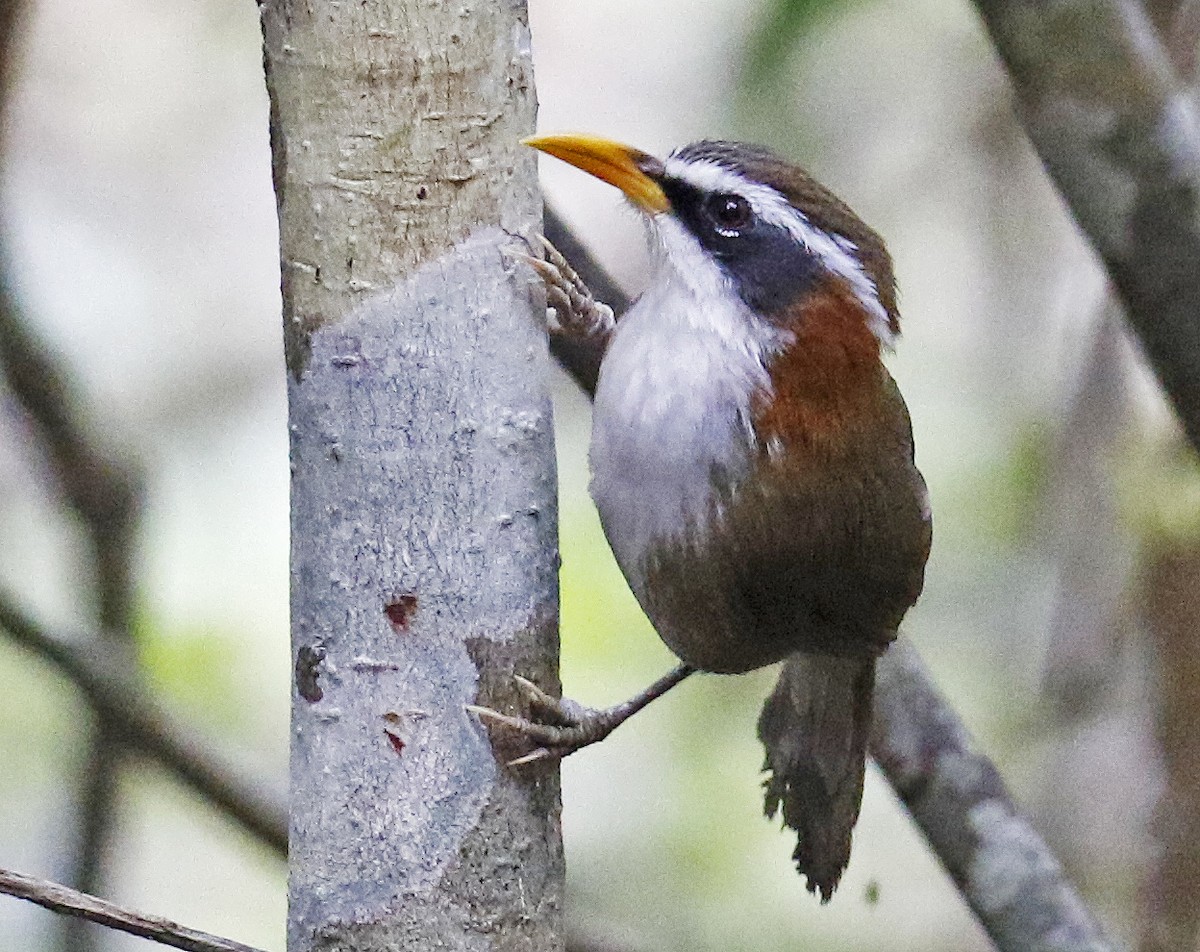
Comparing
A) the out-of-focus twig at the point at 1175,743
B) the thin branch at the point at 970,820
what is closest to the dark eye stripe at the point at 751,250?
the thin branch at the point at 970,820

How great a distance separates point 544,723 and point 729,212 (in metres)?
0.77

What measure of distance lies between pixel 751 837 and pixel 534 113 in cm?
320

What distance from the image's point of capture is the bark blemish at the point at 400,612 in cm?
199

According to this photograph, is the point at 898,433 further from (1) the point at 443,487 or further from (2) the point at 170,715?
(2) the point at 170,715

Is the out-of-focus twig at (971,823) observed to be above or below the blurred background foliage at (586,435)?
below

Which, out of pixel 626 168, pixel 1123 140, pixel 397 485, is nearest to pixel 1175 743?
pixel 1123 140

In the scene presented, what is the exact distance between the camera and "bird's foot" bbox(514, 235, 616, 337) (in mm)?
2188

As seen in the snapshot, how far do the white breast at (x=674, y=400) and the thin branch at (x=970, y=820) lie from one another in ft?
1.36

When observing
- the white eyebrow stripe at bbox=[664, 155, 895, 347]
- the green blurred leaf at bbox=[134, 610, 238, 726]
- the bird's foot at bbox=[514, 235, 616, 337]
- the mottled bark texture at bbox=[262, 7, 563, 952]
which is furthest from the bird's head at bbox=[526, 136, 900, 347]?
the green blurred leaf at bbox=[134, 610, 238, 726]

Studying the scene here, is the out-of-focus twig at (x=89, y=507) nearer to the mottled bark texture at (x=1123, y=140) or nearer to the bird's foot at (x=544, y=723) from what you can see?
the bird's foot at (x=544, y=723)

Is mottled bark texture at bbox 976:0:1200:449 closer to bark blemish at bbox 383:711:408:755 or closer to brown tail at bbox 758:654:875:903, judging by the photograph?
brown tail at bbox 758:654:875:903

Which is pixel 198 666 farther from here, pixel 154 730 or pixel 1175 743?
pixel 1175 743

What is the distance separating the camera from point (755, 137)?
4113 mm

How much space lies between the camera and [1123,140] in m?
2.75
